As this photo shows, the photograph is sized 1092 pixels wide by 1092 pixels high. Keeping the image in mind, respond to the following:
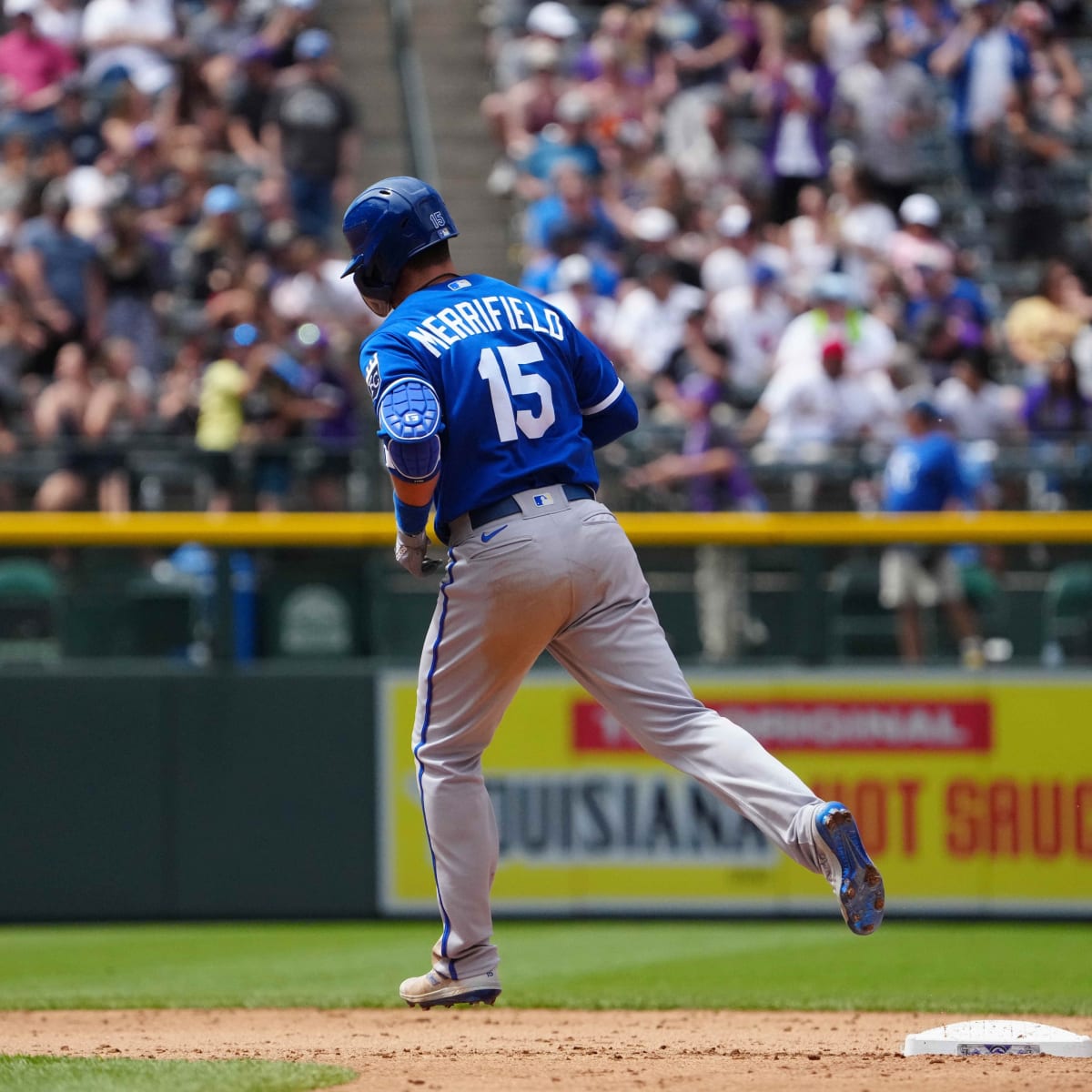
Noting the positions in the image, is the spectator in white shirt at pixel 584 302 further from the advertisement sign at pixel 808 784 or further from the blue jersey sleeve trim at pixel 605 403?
the blue jersey sleeve trim at pixel 605 403

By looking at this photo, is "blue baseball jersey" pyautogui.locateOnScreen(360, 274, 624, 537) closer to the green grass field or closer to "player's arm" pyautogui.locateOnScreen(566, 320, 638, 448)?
"player's arm" pyautogui.locateOnScreen(566, 320, 638, 448)

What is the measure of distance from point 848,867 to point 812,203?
915cm

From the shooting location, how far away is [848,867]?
5.06 m

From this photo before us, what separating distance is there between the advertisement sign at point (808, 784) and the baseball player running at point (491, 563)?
3.93m

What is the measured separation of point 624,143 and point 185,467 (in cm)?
549

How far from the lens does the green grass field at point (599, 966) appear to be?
7027 mm

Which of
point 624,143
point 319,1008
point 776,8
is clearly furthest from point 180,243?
point 319,1008

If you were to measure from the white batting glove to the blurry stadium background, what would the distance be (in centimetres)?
403

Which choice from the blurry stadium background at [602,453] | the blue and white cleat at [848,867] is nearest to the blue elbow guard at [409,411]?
the blue and white cleat at [848,867]

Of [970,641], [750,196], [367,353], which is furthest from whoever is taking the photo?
[750,196]

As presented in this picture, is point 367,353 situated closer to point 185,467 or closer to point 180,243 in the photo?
point 185,467

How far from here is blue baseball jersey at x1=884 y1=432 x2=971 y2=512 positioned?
32.2ft

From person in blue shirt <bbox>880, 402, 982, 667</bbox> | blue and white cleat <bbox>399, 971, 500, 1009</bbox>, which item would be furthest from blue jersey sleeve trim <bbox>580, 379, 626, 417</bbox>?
person in blue shirt <bbox>880, 402, 982, 667</bbox>

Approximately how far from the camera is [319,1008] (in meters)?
6.85
